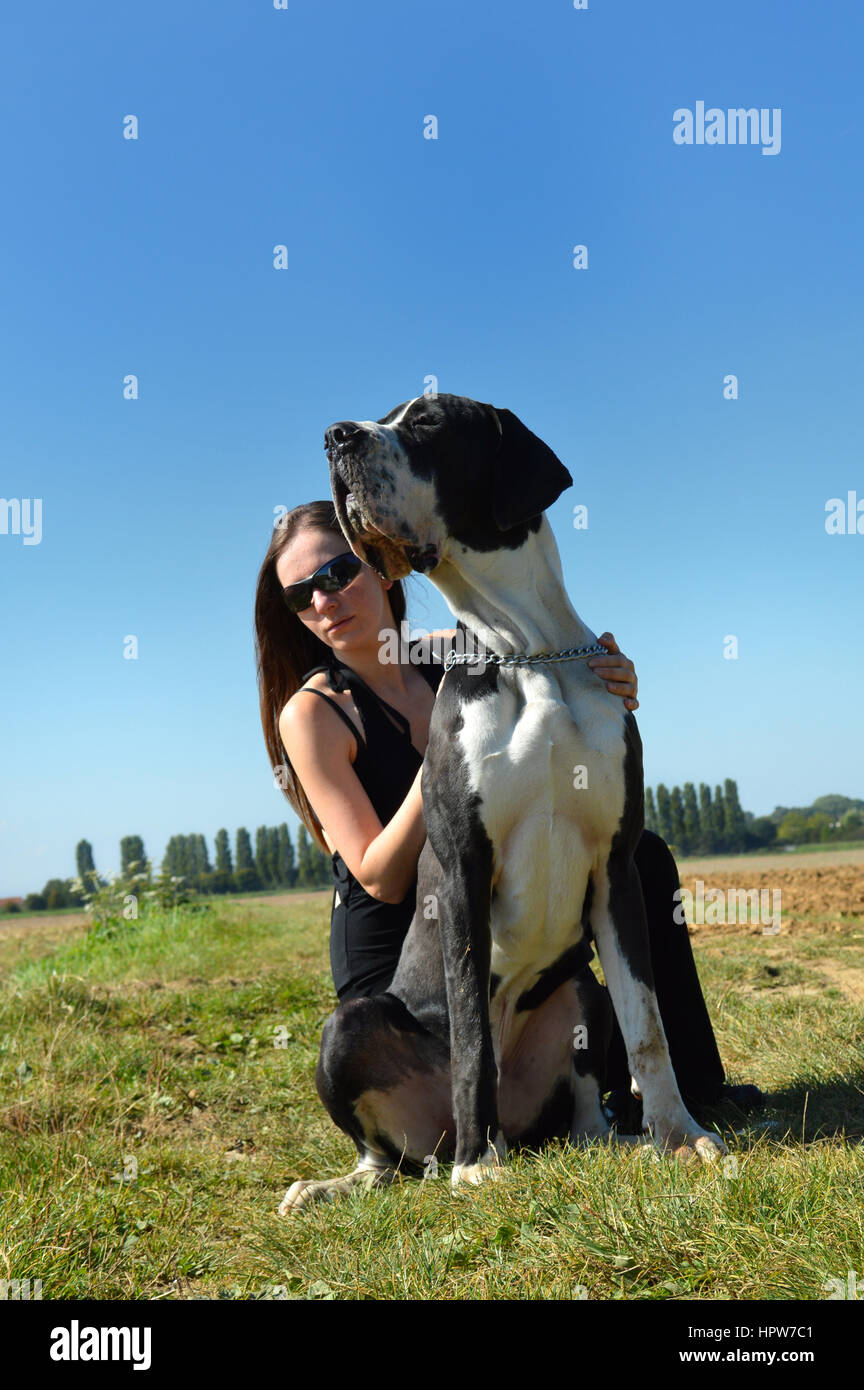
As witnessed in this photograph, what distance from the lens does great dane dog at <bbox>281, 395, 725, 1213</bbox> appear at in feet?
8.98

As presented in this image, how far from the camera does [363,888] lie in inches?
143

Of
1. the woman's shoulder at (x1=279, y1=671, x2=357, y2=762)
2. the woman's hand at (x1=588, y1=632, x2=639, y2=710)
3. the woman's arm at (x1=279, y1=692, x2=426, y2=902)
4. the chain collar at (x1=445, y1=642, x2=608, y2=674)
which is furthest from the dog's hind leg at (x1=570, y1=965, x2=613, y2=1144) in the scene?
the woman's shoulder at (x1=279, y1=671, x2=357, y2=762)

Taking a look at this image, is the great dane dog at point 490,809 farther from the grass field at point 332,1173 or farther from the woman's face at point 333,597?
the woman's face at point 333,597

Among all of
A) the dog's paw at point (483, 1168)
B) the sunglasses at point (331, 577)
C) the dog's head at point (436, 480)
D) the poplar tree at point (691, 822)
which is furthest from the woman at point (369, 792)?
the poplar tree at point (691, 822)

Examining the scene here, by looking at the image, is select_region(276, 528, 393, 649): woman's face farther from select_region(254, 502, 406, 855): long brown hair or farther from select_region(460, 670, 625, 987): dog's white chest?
select_region(460, 670, 625, 987): dog's white chest

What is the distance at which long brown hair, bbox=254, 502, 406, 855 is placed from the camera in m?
4.12

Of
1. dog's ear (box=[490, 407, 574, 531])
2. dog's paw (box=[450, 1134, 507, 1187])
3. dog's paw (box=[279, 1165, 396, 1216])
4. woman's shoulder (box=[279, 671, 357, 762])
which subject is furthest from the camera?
woman's shoulder (box=[279, 671, 357, 762])

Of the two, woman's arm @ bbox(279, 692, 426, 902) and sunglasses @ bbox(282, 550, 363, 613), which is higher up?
sunglasses @ bbox(282, 550, 363, 613)

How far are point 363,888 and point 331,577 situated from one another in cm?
115

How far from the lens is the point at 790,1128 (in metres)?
3.04

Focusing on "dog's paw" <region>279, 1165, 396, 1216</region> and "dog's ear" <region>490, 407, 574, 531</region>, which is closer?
"dog's ear" <region>490, 407, 574, 531</region>

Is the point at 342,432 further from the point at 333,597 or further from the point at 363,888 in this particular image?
the point at 363,888

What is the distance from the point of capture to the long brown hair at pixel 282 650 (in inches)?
162

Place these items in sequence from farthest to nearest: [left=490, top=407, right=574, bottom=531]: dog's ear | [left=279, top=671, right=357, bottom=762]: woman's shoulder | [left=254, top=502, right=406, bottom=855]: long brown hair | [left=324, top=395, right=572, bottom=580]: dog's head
→ 1. [left=254, top=502, right=406, bottom=855]: long brown hair
2. [left=279, top=671, right=357, bottom=762]: woman's shoulder
3. [left=490, top=407, right=574, bottom=531]: dog's ear
4. [left=324, top=395, right=572, bottom=580]: dog's head
